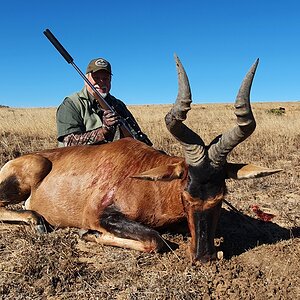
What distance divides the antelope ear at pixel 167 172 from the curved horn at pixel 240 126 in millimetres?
448

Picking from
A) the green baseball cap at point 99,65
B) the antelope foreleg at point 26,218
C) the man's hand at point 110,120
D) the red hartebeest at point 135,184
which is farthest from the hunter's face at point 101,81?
the antelope foreleg at point 26,218

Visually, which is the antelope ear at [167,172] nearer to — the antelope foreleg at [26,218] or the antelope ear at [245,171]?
the antelope ear at [245,171]

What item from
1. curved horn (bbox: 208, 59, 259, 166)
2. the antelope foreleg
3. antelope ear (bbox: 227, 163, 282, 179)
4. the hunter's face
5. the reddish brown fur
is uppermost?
the hunter's face

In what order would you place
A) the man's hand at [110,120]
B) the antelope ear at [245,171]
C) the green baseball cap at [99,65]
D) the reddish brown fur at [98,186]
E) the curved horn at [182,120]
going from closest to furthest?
the curved horn at [182,120] < the antelope ear at [245,171] < the reddish brown fur at [98,186] < the man's hand at [110,120] < the green baseball cap at [99,65]

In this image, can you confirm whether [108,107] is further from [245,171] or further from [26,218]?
[245,171]

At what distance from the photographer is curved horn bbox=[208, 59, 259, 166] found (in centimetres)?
390

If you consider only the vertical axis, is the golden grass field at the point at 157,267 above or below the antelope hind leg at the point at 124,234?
below

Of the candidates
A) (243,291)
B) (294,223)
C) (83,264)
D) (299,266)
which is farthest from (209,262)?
(294,223)

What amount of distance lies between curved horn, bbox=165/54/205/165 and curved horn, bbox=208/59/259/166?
0.47ft

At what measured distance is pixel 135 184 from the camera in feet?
16.9

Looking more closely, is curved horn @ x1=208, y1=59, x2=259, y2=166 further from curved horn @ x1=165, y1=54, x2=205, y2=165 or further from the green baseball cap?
the green baseball cap

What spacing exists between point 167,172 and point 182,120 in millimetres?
692

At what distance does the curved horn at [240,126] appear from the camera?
12.8 ft

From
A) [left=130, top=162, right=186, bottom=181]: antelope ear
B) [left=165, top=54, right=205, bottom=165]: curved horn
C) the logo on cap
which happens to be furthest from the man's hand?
[left=165, top=54, right=205, bottom=165]: curved horn
